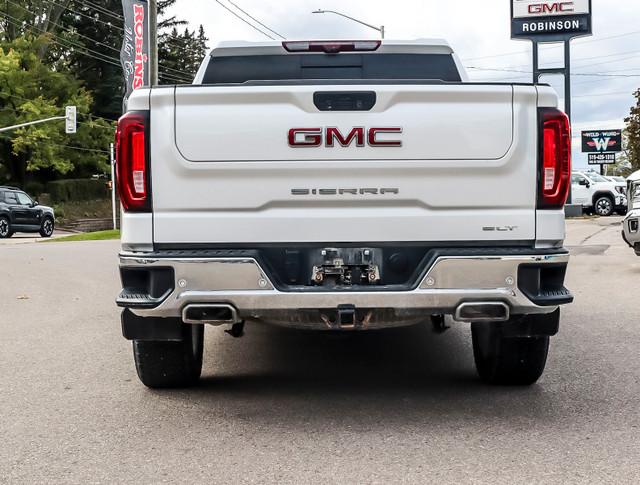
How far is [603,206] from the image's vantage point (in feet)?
114

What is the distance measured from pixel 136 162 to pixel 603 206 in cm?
3312

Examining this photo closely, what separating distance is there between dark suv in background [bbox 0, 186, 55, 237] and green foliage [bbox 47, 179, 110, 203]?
87.4ft

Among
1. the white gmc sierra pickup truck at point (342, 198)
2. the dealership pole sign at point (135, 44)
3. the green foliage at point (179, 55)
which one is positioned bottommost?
the white gmc sierra pickup truck at point (342, 198)

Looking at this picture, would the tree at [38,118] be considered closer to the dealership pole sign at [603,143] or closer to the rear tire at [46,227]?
the rear tire at [46,227]

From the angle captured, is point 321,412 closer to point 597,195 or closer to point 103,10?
point 597,195

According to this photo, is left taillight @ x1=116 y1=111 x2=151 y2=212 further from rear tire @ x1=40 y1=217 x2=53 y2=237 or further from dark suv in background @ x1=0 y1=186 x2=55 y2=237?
rear tire @ x1=40 y1=217 x2=53 y2=237

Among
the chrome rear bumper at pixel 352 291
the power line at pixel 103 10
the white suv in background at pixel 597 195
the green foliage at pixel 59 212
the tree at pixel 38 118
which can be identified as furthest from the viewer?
the power line at pixel 103 10

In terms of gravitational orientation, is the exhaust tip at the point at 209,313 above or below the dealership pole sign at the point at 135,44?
below

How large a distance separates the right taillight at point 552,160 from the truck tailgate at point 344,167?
0.07m

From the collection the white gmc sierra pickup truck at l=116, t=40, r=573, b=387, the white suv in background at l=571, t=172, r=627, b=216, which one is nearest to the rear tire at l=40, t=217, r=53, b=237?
the white suv in background at l=571, t=172, r=627, b=216

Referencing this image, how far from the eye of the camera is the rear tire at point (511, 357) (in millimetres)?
4871

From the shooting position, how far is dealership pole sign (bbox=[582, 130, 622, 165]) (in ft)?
192

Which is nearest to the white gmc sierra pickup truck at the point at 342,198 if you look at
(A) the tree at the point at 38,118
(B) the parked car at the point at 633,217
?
(B) the parked car at the point at 633,217

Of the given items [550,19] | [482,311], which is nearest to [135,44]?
[482,311]
